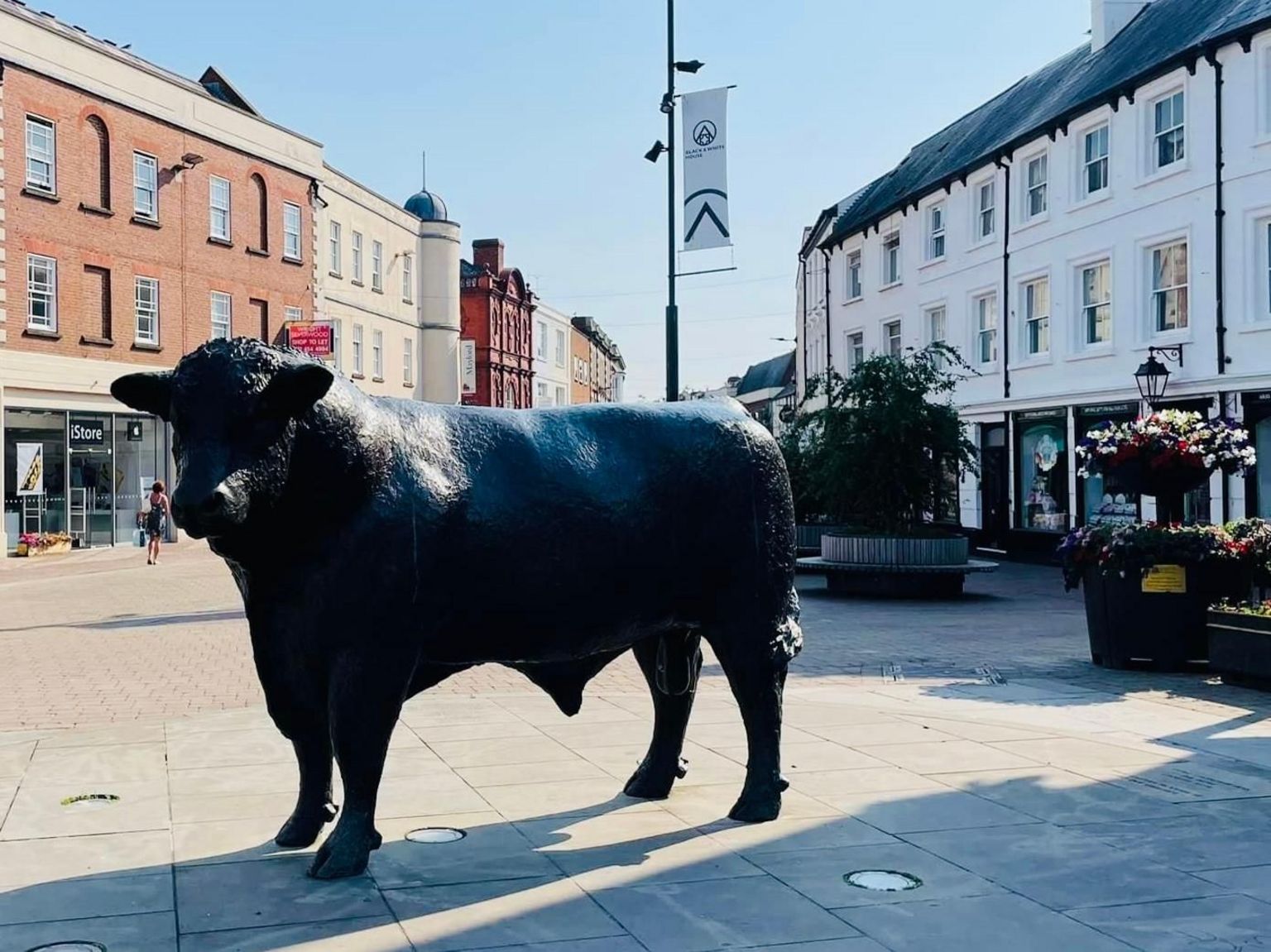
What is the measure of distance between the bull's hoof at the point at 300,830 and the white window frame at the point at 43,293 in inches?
951

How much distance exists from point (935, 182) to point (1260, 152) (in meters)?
10.6

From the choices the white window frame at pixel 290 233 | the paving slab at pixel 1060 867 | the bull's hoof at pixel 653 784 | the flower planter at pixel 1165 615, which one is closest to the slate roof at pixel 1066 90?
the flower planter at pixel 1165 615

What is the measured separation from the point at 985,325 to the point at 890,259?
586 centimetres

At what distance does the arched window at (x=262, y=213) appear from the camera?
3381cm

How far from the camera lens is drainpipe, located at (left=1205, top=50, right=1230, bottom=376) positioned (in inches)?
787

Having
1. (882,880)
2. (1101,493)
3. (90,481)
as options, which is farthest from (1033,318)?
(882,880)

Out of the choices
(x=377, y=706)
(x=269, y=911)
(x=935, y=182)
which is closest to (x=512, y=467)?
(x=377, y=706)

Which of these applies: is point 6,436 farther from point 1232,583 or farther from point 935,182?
point 1232,583

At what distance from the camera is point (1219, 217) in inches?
795

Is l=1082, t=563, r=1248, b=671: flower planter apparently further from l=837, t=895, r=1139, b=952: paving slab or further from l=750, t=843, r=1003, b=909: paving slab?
l=837, t=895, r=1139, b=952: paving slab

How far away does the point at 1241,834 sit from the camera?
5.18 m

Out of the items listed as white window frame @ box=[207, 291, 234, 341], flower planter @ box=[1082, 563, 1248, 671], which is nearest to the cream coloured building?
white window frame @ box=[207, 291, 234, 341]

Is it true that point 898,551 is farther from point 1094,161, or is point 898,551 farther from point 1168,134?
point 1094,161

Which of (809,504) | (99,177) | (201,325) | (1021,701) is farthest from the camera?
(201,325)
